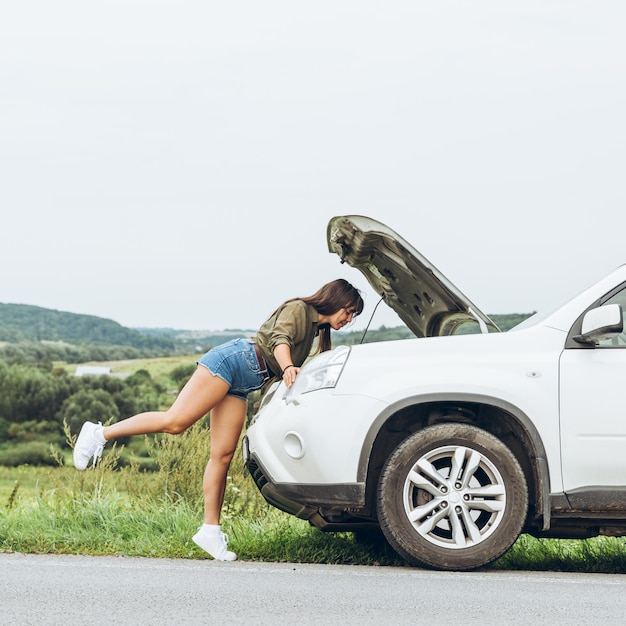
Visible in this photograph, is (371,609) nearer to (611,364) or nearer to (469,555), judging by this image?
(469,555)

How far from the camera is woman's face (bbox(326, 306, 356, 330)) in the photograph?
7.13 m

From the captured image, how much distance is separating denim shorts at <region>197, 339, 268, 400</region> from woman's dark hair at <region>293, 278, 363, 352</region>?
502 mm

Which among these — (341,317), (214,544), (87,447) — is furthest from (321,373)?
(87,447)

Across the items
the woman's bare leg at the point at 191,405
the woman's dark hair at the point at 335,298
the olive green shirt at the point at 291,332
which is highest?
the woman's dark hair at the point at 335,298

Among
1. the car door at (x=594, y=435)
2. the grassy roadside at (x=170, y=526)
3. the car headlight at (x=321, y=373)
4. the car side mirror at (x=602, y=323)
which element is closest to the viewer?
the car side mirror at (x=602, y=323)

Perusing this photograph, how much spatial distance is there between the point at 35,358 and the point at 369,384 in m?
100

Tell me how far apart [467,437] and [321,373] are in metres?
0.95

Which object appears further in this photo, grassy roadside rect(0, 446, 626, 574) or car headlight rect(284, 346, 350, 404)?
grassy roadside rect(0, 446, 626, 574)

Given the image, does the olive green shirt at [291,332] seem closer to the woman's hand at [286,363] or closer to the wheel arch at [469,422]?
the woman's hand at [286,363]

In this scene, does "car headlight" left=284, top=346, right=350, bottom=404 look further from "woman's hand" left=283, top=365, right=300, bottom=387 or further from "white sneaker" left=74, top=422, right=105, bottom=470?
"white sneaker" left=74, top=422, right=105, bottom=470

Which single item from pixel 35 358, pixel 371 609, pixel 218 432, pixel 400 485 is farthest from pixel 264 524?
pixel 35 358

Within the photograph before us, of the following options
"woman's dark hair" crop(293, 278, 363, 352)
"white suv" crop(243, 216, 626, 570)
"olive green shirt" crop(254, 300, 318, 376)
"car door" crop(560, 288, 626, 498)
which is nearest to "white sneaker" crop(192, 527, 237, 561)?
"white suv" crop(243, 216, 626, 570)

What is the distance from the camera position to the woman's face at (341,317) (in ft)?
23.4

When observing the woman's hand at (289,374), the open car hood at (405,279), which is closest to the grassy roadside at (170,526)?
the woman's hand at (289,374)
